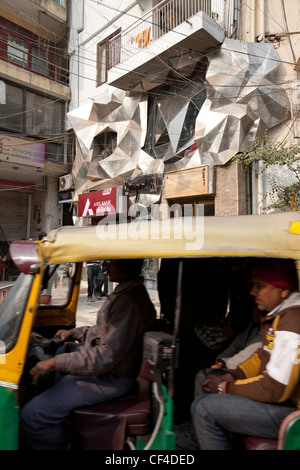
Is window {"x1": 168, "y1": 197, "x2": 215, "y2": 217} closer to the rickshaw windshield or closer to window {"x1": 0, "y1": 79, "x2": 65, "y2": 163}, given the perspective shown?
window {"x1": 0, "y1": 79, "x2": 65, "y2": 163}

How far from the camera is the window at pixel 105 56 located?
44.5 ft

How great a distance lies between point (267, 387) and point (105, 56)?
1646 cm

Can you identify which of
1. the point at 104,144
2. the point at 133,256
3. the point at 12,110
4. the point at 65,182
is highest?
the point at 12,110

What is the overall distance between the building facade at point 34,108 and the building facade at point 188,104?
8.92 feet

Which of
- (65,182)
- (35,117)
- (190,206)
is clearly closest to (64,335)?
(190,206)

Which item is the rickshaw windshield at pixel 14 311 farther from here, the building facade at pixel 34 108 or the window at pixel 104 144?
the building facade at pixel 34 108

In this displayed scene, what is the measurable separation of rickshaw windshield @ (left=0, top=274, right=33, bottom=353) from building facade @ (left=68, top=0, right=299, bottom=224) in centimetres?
820

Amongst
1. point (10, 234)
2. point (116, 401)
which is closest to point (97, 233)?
point (116, 401)

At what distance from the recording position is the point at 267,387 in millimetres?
1645

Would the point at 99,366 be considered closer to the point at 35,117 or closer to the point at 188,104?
the point at 188,104

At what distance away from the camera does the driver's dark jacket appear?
6.21ft

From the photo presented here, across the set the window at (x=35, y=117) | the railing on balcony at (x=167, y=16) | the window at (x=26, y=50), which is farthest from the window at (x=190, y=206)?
the window at (x=26, y=50)
